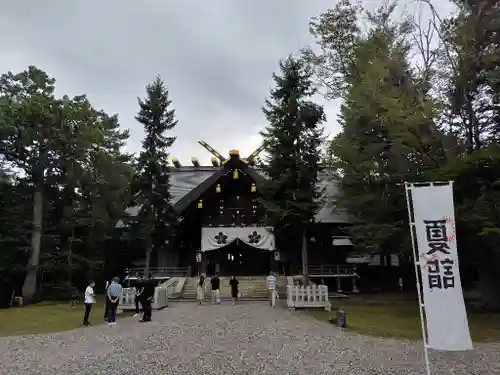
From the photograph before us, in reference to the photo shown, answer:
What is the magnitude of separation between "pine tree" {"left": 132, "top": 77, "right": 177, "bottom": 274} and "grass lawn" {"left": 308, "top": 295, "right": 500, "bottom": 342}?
11257mm

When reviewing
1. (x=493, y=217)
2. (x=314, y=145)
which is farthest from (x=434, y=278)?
(x=314, y=145)

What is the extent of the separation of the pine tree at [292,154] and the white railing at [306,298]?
3.76m

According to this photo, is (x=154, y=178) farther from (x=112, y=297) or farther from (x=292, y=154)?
(x=112, y=297)

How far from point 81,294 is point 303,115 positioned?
632 inches

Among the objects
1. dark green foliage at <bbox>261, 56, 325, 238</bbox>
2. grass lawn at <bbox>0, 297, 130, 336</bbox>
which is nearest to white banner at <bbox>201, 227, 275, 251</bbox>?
dark green foliage at <bbox>261, 56, 325, 238</bbox>

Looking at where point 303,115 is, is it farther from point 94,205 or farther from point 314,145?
point 94,205

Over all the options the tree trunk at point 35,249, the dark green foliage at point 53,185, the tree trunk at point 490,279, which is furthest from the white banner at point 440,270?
the tree trunk at point 35,249

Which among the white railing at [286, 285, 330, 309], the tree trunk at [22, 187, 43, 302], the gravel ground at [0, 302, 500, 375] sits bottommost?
the gravel ground at [0, 302, 500, 375]

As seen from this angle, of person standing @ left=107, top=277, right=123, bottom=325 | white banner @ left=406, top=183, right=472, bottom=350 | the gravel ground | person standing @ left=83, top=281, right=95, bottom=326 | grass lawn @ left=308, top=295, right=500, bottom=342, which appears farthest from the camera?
person standing @ left=83, top=281, right=95, bottom=326

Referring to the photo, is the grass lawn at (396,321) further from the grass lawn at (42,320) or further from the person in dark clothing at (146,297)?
the grass lawn at (42,320)

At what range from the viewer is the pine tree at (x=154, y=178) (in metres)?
24.6

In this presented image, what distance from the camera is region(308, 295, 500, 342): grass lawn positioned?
11.1m

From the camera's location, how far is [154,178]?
989 inches

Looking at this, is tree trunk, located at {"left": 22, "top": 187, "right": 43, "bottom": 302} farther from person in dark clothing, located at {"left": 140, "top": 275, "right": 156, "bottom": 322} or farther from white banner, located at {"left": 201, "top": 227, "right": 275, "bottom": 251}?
person in dark clothing, located at {"left": 140, "top": 275, "right": 156, "bottom": 322}
